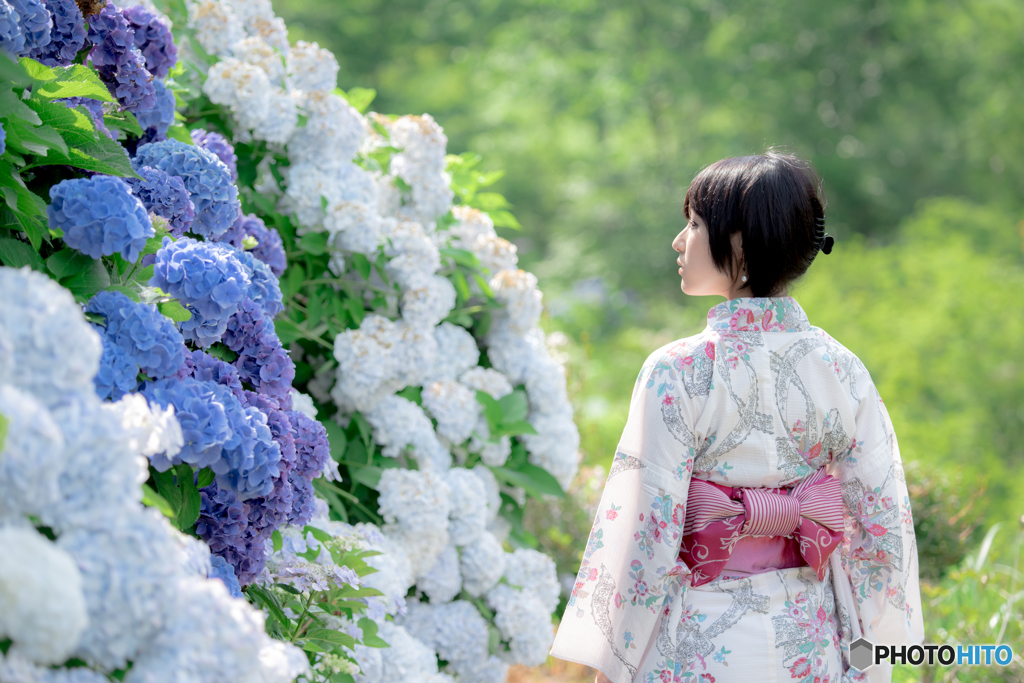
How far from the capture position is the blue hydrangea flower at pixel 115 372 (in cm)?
115

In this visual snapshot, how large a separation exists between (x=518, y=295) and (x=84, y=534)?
5.85ft

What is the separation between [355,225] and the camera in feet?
7.12

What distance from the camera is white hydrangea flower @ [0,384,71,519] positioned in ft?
2.52

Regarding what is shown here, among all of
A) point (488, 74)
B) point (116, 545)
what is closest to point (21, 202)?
point (116, 545)

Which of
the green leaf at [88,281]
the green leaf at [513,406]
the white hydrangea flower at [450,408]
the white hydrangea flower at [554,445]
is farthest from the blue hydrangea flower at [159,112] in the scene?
the white hydrangea flower at [554,445]

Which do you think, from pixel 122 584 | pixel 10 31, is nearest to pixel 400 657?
pixel 122 584

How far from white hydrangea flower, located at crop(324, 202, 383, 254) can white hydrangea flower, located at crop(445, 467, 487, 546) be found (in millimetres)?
652

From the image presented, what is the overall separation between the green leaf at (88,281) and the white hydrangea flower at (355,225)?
885 mm

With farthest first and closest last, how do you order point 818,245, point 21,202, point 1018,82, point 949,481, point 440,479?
point 1018,82, point 949,481, point 440,479, point 818,245, point 21,202

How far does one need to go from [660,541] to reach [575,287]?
768cm

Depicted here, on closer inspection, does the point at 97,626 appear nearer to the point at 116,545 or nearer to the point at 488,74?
the point at 116,545

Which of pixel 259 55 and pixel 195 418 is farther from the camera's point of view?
pixel 259 55

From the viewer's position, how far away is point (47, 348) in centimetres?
83

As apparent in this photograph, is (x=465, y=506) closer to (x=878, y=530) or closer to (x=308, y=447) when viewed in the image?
(x=308, y=447)
